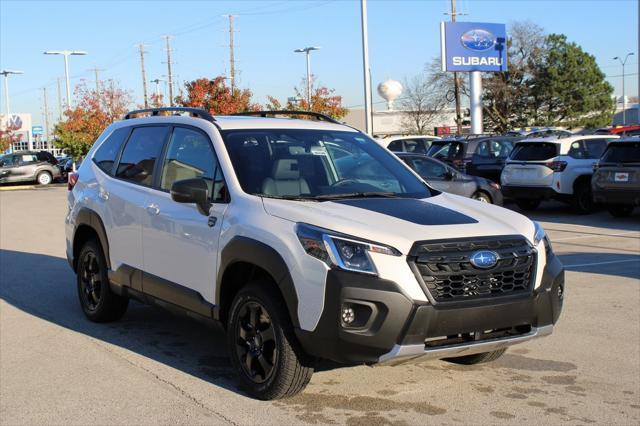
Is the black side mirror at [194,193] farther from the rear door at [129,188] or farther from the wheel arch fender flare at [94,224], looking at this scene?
the wheel arch fender flare at [94,224]

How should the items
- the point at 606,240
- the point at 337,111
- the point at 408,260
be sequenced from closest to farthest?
the point at 408,260
the point at 606,240
the point at 337,111

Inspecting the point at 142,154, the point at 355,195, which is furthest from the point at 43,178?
the point at 355,195

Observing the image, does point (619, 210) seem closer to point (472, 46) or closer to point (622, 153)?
point (622, 153)

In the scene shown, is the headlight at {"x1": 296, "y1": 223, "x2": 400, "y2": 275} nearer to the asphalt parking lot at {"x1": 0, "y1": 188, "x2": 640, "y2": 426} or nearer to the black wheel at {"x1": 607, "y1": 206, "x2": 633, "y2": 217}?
the asphalt parking lot at {"x1": 0, "y1": 188, "x2": 640, "y2": 426}

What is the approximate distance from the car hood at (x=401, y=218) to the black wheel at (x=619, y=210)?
12.2 metres

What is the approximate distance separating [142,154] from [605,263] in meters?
6.81

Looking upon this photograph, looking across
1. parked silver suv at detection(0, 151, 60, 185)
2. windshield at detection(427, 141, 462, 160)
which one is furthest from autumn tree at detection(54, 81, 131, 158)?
windshield at detection(427, 141, 462, 160)

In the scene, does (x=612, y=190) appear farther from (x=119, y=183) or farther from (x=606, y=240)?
(x=119, y=183)

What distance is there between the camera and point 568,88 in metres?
65.9

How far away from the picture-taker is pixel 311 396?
5.00 meters

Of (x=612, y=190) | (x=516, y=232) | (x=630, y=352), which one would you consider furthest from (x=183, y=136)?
(x=612, y=190)

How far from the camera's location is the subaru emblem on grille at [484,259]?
4.40m

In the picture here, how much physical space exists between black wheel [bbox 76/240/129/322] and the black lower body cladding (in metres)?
3.03

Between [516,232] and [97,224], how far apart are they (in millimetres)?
3876
